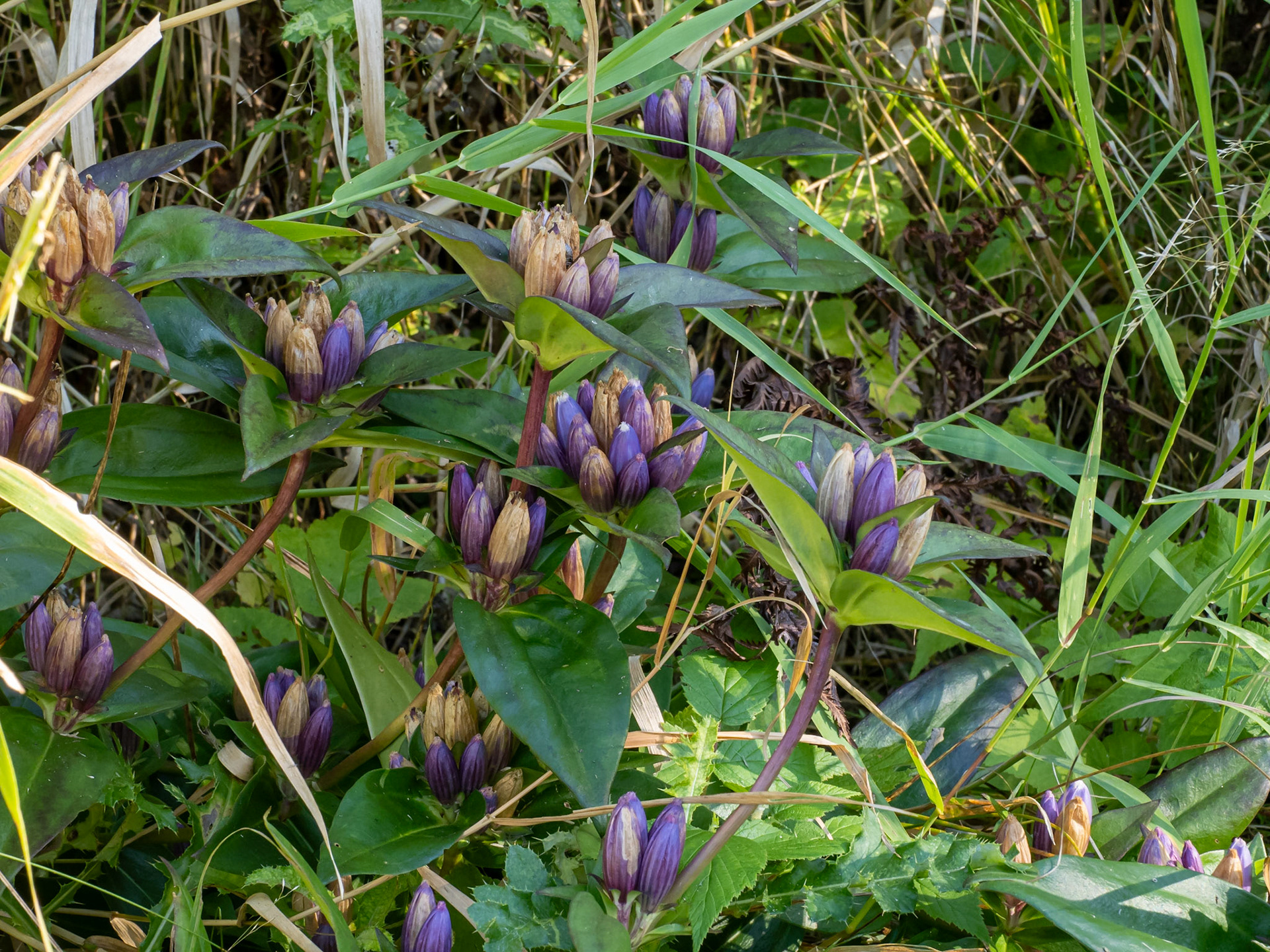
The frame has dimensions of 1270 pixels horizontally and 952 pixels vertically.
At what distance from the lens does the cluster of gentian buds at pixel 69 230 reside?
76 cm

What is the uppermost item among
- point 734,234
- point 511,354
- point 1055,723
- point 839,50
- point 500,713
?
point 839,50

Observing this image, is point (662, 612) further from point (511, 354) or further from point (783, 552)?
point (511, 354)

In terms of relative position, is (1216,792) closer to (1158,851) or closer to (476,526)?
(1158,851)

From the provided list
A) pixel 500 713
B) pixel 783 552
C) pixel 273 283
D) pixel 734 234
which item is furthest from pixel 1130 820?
pixel 273 283

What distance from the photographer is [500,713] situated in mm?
762

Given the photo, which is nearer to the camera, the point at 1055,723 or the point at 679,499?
the point at 679,499

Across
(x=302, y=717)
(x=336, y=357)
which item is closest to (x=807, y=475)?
(x=336, y=357)

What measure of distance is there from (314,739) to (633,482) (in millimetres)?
364

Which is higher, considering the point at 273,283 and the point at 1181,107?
the point at 1181,107

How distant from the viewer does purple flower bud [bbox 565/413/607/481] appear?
86 cm

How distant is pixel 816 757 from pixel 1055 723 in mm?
349

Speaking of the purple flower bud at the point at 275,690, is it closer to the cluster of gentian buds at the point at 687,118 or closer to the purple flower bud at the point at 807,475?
the purple flower bud at the point at 807,475

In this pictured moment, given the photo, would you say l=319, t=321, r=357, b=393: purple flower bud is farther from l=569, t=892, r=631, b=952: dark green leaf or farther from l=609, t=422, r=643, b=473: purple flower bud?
l=569, t=892, r=631, b=952: dark green leaf

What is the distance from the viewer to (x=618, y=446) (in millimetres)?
849
